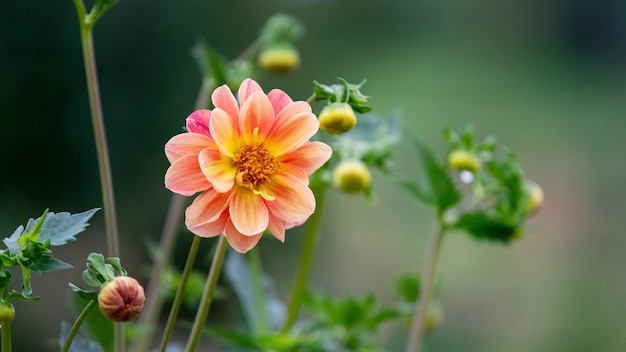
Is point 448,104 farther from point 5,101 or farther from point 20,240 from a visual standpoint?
point 20,240

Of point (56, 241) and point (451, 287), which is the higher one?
point (451, 287)

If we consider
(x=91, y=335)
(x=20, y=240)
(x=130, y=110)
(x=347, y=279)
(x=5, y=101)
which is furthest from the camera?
(x=347, y=279)

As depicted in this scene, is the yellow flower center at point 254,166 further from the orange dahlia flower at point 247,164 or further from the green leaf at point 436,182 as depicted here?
the green leaf at point 436,182

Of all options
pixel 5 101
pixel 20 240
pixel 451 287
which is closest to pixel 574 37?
pixel 451 287

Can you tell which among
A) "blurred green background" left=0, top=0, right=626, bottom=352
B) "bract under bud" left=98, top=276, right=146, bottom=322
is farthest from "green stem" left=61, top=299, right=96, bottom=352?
"blurred green background" left=0, top=0, right=626, bottom=352

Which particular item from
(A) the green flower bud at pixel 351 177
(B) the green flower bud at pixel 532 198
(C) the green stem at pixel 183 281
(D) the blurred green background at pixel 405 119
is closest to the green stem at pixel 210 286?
(C) the green stem at pixel 183 281

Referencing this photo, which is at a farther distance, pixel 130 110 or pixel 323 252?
pixel 323 252
